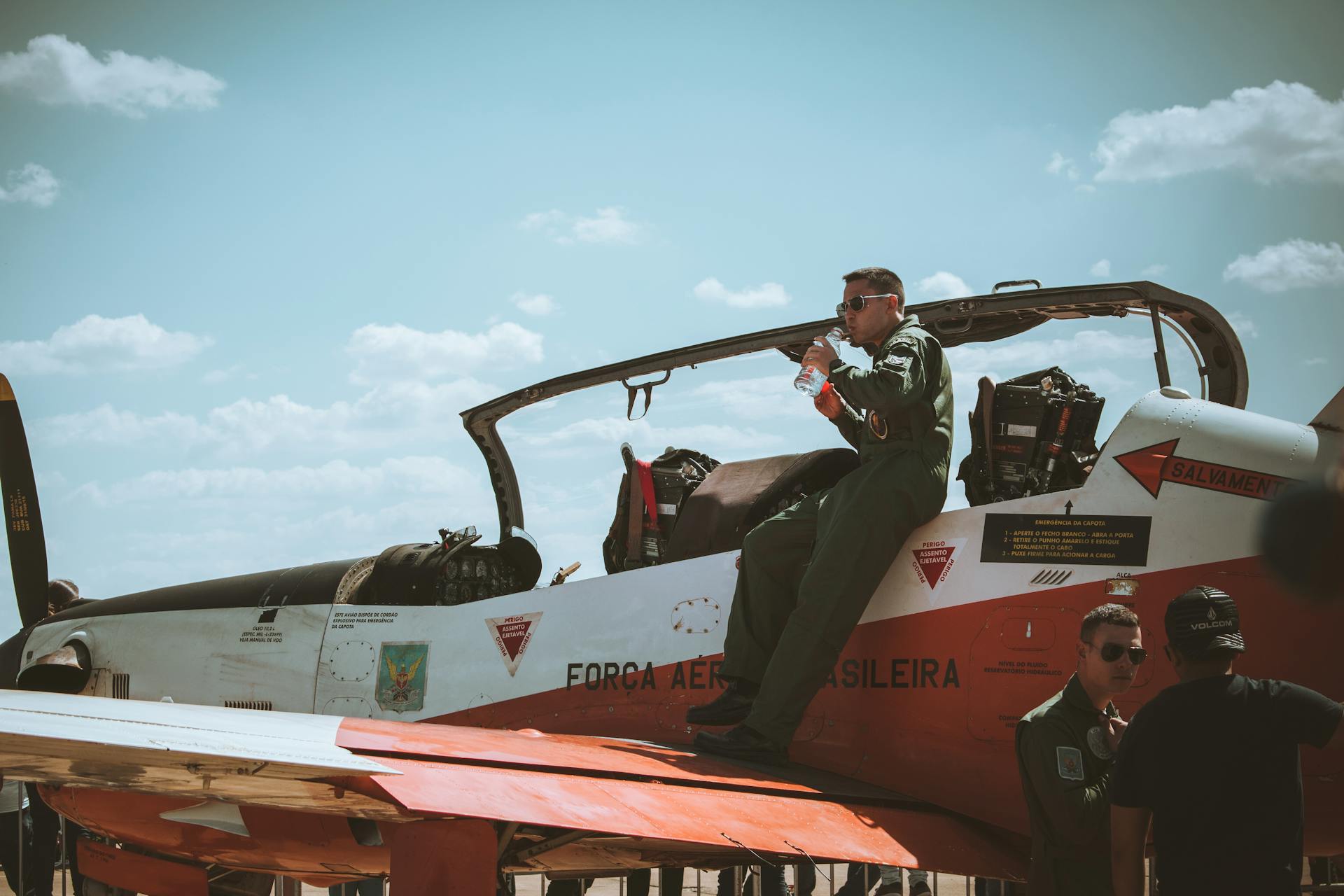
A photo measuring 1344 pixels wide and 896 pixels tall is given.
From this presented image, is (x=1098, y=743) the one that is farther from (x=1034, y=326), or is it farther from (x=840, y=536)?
(x=1034, y=326)

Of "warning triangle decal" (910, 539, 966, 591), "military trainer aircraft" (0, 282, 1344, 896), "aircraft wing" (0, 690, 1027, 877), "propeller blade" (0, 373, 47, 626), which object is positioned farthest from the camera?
"propeller blade" (0, 373, 47, 626)

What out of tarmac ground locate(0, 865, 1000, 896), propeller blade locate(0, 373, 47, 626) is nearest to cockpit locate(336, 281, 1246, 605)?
propeller blade locate(0, 373, 47, 626)

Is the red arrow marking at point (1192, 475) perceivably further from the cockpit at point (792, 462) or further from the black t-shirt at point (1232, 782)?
the black t-shirt at point (1232, 782)

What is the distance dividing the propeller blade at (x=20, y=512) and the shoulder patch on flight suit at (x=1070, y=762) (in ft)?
20.5

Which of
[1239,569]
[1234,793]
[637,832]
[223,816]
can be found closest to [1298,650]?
[1239,569]

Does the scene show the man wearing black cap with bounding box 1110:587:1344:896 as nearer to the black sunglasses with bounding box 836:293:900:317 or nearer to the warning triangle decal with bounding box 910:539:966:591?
the warning triangle decal with bounding box 910:539:966:591

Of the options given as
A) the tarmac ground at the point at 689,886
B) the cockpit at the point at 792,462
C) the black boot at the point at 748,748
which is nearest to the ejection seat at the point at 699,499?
the cockpit at the point at 792,462

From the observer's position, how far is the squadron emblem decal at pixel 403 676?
543 centimetres

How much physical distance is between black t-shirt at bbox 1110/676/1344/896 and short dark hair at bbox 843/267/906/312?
2.29 m

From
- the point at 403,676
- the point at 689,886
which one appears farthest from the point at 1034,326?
the point at 689,886

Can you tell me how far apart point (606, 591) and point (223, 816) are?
2.13m

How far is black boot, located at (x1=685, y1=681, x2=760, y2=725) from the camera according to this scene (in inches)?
182

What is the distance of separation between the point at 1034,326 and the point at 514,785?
372 cm

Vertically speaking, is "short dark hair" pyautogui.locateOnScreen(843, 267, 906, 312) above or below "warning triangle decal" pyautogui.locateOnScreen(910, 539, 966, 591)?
above
